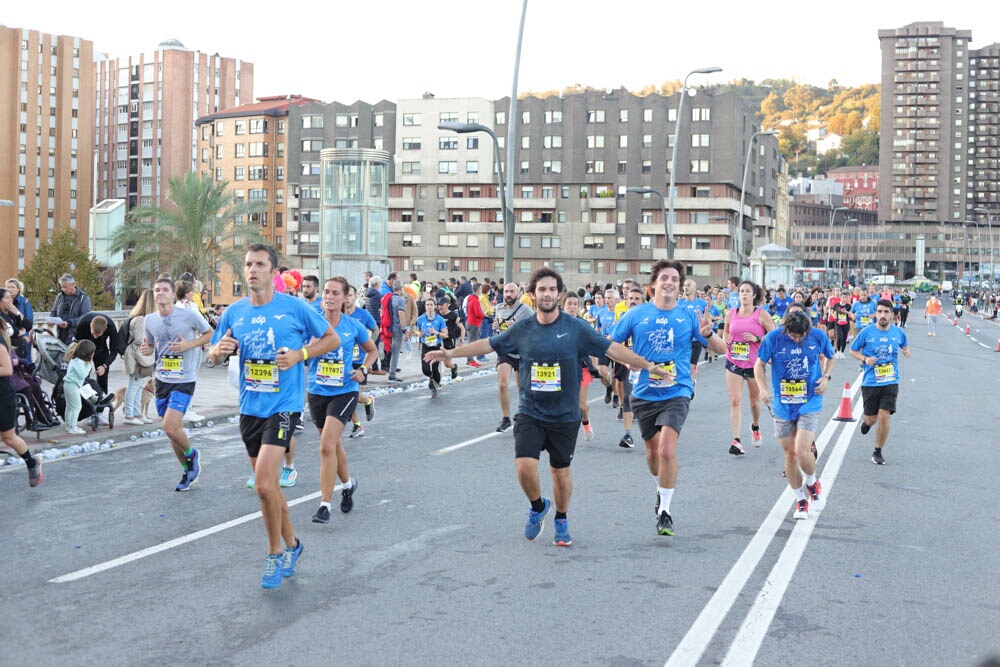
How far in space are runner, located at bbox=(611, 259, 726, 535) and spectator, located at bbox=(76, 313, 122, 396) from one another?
296 inches

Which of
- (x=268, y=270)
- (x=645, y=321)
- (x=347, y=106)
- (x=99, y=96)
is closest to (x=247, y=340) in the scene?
(x=268, y=270)

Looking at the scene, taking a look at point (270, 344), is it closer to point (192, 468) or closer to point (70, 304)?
point (192, 468)

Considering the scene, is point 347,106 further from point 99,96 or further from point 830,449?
point 830,449

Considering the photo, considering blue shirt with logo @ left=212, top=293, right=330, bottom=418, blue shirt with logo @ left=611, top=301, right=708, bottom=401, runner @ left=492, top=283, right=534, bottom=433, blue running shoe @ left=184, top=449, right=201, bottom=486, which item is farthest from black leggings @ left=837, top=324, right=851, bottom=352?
blue shirt with logo @ left=212, top=293, right=330, bottom=418

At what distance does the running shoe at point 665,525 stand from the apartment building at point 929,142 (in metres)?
181

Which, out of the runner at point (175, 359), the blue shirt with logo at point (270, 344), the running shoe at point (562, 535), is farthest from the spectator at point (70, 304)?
the running shoe at point (562, 535)

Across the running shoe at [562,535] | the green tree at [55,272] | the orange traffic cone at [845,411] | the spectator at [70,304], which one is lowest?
the running shoe at [562,535]

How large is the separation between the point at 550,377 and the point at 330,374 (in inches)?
83.8

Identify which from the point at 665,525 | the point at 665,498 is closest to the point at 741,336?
the point at 665,498

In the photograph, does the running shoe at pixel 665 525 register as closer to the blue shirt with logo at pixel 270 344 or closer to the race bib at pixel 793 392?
the race bib at pixel 793 392

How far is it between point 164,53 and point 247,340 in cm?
12574

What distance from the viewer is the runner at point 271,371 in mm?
6188

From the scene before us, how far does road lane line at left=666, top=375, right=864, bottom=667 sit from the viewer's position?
5116 millimetres

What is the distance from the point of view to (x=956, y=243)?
176 metres
